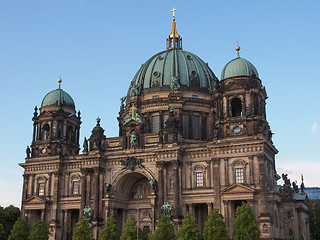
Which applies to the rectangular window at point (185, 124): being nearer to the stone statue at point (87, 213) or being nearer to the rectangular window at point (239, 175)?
the rectangular window at point (239, 175)

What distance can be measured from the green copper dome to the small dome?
11123 mm

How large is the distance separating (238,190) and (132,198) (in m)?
20.1

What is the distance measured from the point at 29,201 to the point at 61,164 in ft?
24.8

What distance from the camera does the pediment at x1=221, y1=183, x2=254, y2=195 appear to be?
57.7 metres

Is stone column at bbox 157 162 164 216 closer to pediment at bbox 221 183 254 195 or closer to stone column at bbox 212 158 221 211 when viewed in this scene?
stone column at bbox 212 158 221 211

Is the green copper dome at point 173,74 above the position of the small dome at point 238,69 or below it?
above

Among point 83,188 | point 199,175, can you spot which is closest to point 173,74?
point 199,175

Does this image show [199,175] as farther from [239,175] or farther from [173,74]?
[173,74]

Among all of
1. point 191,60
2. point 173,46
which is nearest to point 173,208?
point 191,60

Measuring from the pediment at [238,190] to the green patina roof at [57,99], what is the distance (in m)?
32.6

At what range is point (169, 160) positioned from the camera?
63.9 metres

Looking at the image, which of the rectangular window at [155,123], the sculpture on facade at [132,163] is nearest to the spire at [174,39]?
the rectangular window at [155,123]

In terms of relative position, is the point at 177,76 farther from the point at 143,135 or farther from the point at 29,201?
the point at 29,201

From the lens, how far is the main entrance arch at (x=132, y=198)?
6656cm
